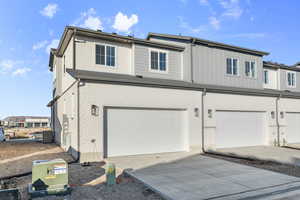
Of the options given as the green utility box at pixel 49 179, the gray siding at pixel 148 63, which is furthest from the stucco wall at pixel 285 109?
the green utility box at pixel 49 179

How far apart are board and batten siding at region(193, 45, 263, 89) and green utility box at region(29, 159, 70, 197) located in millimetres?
9995

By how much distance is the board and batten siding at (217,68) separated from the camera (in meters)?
13.3

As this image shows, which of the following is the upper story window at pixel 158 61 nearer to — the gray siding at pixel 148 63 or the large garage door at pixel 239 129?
the gray siding at pixel 148 63

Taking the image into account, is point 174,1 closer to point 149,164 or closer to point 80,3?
point 80,3

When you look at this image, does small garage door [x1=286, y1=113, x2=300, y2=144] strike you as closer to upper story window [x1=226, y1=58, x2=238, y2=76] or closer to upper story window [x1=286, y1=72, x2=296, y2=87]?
upper story window [x1=286, y1=72, x2=296, y2=87]

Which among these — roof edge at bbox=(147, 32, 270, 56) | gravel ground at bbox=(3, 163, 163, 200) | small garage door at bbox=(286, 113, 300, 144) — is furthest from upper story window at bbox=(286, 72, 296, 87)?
gravel ground at bbox=(3, 163, 163, 200)

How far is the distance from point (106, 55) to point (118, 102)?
309cm

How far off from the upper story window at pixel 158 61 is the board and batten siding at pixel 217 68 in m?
2.14

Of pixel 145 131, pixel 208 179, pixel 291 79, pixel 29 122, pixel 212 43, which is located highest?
pixel 212 43

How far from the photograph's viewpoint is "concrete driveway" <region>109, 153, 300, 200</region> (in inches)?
203

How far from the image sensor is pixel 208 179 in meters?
6.31

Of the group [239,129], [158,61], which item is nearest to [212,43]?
[158,61]

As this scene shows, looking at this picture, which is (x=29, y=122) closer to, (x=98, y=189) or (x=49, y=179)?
(x=98, y=189)

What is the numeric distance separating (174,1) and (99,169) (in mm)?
10243
